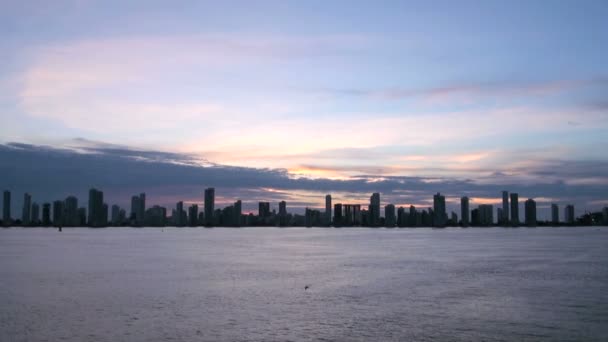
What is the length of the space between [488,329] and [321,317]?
11.3m

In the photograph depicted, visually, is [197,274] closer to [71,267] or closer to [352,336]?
[71,267]

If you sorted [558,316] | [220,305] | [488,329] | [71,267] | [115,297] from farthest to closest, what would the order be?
[71,267] < [115,297] < [220,305] < [558,316] < [488,329]

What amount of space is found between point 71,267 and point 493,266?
5961cm

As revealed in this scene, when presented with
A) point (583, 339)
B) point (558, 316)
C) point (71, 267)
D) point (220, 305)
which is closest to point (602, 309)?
point (558, 316)

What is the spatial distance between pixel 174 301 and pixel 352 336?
19156mm

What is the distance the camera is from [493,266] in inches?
3167

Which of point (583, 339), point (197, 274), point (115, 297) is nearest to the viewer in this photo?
point (583, 339)

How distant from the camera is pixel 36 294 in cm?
5094

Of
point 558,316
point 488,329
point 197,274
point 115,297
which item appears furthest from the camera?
point 197,274

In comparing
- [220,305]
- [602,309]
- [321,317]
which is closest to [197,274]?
[220,305]

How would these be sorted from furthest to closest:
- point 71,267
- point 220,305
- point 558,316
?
point 71,267, point 220,305, point 558,316

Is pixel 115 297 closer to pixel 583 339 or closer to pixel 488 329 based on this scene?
pixel 488 329

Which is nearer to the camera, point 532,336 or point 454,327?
point 532,336

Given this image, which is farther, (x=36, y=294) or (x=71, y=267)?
(x=71, y=267)
